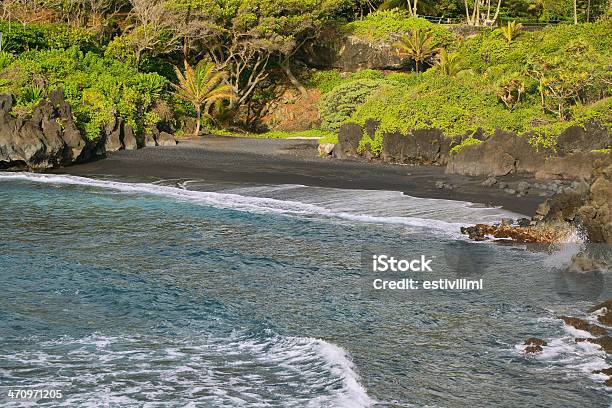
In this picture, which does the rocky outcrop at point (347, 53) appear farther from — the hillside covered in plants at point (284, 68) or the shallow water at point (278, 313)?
the shallow water at point (278, 313)

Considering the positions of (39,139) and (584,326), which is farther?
(39,139)

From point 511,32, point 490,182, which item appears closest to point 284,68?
point 511,32

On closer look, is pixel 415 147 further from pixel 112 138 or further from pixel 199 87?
pixel 199 87

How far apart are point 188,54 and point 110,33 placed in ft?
15.7

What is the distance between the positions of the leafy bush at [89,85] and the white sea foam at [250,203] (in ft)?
17.3

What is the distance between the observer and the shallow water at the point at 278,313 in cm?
Answer: 922

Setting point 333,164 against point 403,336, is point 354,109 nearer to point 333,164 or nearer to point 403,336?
point 333,164

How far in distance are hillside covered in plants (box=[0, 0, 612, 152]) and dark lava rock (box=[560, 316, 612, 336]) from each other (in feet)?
50.1

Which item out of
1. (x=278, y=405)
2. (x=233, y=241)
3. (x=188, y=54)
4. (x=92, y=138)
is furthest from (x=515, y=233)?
(x=188, y=54)

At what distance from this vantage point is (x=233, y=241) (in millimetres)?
17453

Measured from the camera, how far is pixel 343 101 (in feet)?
120

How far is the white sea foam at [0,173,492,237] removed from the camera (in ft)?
62.3

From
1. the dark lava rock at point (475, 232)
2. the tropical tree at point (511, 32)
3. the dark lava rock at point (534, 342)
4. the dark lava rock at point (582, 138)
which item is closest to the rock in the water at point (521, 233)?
the dark lava rock at point (475, 232)

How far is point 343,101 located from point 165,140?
845 cm
